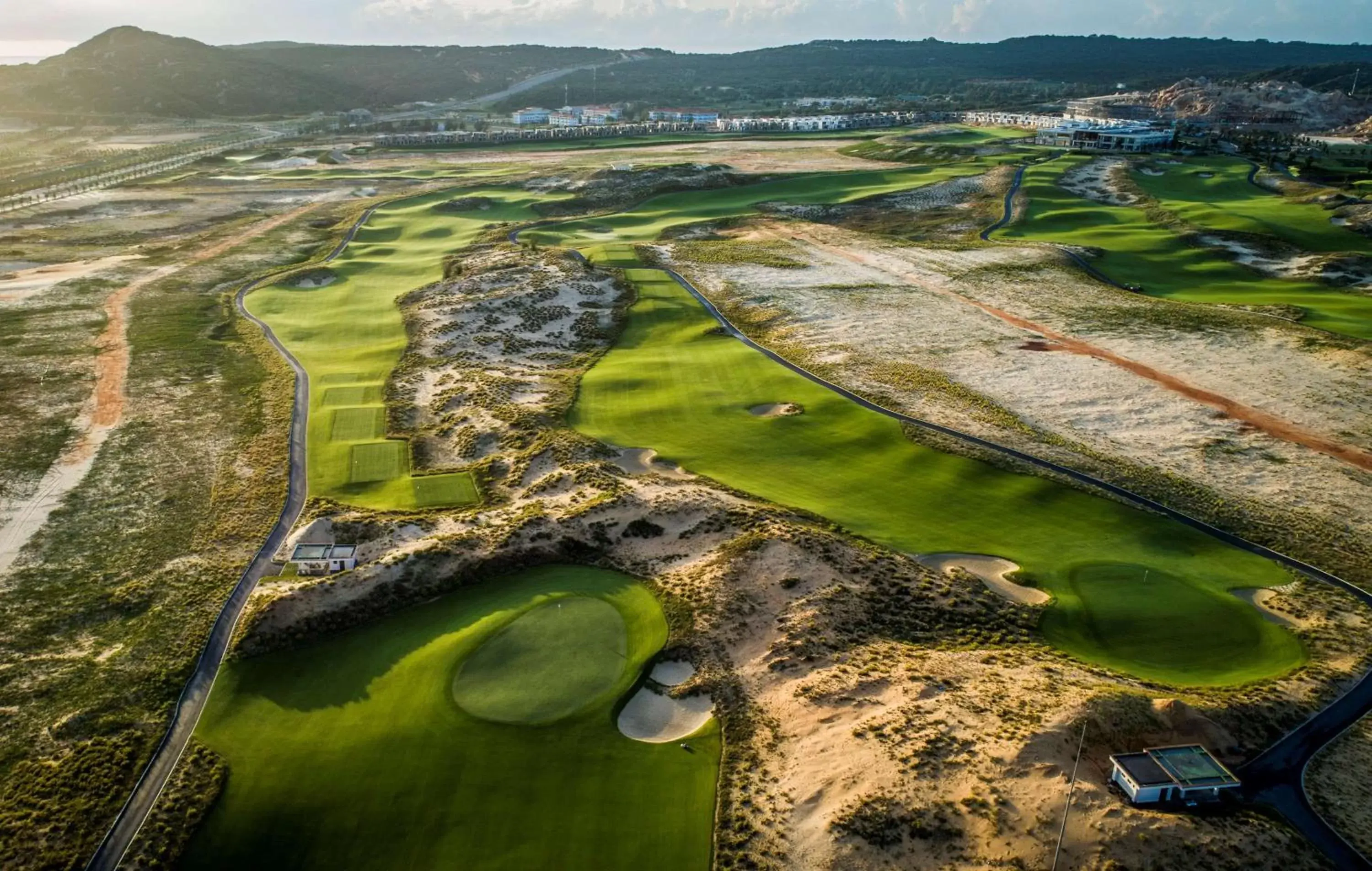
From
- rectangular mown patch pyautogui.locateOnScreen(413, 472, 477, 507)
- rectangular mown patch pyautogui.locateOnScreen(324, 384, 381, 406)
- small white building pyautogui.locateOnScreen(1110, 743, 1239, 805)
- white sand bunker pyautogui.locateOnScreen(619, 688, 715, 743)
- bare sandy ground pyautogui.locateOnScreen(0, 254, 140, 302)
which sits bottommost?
white sand bunker pyautogui.locateOnScreen(619, 688, 715, 743)

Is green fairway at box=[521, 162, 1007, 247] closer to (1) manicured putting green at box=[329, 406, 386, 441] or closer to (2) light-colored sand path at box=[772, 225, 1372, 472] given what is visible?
(2) light-colored sand path at box=[772, 225, 1372, 472]

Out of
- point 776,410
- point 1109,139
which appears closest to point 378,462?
point 776,410

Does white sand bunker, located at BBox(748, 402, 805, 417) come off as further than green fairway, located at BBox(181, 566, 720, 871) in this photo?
Yes

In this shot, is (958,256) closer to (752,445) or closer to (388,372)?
(752,445)

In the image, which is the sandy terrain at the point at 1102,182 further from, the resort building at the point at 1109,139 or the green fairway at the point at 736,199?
the resort building at the point at 1109,139

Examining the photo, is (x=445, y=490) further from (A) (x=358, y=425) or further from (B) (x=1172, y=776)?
(B) (x=1172, y=776)

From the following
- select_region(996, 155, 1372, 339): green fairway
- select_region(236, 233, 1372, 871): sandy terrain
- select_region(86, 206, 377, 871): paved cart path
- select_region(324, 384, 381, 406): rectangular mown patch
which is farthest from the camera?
select_region(996, 155, 1372, 339): green fairway

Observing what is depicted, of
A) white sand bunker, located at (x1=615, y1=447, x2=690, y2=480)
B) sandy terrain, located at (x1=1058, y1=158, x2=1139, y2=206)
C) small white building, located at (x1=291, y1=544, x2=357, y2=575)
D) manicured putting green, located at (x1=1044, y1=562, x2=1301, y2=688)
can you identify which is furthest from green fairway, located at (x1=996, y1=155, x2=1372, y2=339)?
small white building, located at (x1=291, y1=544, x2=357, y2=575)
